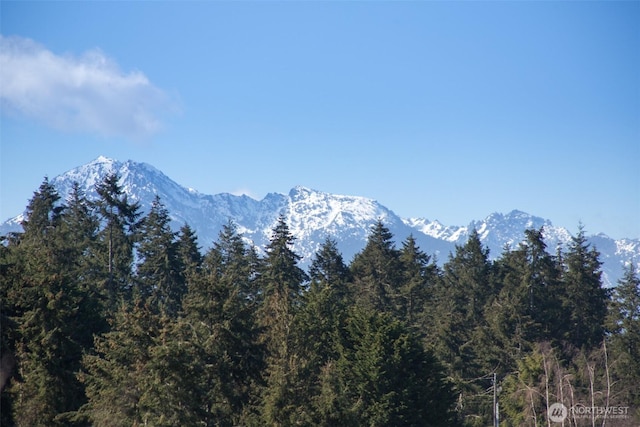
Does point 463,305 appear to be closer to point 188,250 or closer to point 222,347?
point 188,250

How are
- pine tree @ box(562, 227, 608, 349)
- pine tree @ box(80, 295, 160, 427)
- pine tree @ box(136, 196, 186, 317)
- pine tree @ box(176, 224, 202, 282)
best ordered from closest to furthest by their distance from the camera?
pine tree @ box(80, 295, 160, 427)
pine tree @ box(136, 196, 186, 317)
pine tree @ box(176, 224, 202, 282)
pine tree @ box(562, 227, 608, 349)

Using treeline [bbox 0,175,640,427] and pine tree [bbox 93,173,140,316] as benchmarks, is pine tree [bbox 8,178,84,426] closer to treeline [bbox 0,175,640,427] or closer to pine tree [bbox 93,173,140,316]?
treeline [bbox 0,175,640,427]

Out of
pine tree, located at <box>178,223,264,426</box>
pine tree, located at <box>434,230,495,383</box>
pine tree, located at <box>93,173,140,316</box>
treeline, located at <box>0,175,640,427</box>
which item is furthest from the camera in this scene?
pine tree, located at <box>434,230,495,383</box>

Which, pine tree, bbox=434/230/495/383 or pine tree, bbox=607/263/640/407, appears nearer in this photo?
pine tree, bbox=607/263/640/407

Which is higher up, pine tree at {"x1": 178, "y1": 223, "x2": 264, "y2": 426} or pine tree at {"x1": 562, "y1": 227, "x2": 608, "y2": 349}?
pine tree at {"x1": 562, "y1": 227, "x2": 608, "y2": 349}

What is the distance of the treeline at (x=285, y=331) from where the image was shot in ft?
94.1

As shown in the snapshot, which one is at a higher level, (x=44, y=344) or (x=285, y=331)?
(x=285, y=331)

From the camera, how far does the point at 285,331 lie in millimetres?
31438

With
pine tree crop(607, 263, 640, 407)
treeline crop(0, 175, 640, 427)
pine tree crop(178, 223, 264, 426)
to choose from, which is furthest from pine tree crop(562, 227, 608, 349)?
pine tree crop(178, 223, 264, 426)

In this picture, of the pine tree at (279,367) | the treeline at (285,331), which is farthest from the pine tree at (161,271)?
the pine tree at (279,367)

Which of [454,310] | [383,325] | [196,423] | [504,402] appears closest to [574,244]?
[454,310]

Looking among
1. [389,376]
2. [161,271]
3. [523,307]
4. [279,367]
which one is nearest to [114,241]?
[161,271]

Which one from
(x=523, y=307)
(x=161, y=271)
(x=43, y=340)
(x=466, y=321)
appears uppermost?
(x=161, y=271)

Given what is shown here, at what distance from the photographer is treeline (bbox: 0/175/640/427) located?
28.7 meters
